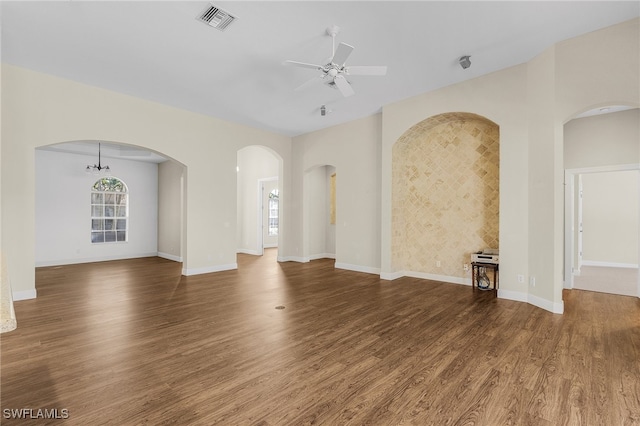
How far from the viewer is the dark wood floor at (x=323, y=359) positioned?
1978mm

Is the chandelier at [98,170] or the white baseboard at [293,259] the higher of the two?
the chandelier at [98,170]

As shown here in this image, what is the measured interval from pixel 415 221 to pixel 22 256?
6.64 m

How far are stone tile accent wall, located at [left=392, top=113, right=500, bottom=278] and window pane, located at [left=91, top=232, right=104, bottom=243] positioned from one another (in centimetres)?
833

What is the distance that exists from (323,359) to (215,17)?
365 centimetres

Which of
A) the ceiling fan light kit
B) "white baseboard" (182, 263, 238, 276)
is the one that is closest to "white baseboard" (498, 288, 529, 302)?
the ceiling fan light kit

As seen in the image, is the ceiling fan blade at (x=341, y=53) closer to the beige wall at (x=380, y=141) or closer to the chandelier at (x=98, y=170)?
the beige wall at (x=380, y=141)

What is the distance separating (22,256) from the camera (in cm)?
446

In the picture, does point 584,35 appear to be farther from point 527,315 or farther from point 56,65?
point 56,65

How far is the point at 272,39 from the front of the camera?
3672mm

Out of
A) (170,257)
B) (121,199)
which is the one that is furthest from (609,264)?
(121,199)

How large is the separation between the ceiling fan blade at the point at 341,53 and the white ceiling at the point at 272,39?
0.35 metres

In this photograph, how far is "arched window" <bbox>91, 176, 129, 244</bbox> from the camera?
8.69 meters

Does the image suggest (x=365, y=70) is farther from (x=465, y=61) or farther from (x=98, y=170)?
(x=98, y=170)

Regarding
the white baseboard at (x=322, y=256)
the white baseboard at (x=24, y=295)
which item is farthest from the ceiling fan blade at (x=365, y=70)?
the white baseboard at (x=322, y=256)
